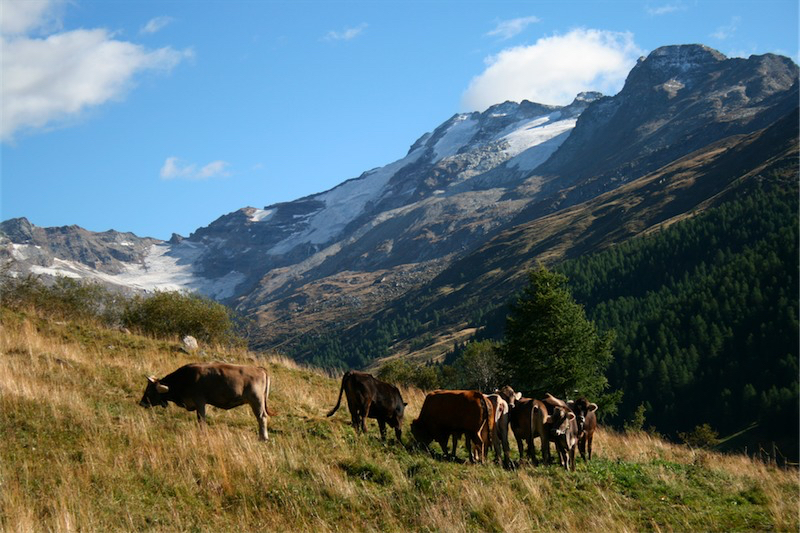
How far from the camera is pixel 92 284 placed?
155 ft

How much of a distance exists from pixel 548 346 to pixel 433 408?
2513 cm

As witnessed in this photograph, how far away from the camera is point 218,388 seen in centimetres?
1364

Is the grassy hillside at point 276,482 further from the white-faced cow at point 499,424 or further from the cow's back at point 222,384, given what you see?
the white-faced cow at point 499,424

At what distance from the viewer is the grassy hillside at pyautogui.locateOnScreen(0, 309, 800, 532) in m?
9.48

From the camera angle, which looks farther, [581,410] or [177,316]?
[177,316]

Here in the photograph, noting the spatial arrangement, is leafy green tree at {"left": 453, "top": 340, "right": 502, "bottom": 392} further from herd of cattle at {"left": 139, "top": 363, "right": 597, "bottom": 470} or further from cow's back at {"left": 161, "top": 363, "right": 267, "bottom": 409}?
cow's back at {"left": 161, "top": 363, "right": 267, "bottom": 409}

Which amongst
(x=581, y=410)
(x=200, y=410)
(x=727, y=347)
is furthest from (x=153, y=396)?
(x=727, y=347)

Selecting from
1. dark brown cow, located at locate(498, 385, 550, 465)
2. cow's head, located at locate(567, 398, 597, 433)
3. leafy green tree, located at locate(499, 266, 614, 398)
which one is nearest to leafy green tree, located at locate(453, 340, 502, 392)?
leafy green tree, located at locate(499, 266, 614, 398)

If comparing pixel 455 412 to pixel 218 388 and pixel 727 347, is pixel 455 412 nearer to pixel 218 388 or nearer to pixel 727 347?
pixel 218 388

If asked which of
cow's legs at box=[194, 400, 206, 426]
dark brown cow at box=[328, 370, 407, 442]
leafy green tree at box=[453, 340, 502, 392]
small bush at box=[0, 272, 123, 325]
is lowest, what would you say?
leafy green tree at box=[453, 340, 502, 392]

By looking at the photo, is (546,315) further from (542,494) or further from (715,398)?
(715,398)

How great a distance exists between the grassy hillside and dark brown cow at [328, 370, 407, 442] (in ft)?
2.05

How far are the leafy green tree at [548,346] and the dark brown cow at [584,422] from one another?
70.6 ft

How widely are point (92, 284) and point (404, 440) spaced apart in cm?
3964
